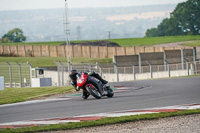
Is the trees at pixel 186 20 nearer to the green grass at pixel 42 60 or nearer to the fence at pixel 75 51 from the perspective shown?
the fence at pixel 75 51

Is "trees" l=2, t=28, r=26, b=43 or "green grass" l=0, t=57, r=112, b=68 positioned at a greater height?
"trees" l=2, t=28, r=26, b=43

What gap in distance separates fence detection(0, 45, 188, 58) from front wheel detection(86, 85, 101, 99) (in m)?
38.5

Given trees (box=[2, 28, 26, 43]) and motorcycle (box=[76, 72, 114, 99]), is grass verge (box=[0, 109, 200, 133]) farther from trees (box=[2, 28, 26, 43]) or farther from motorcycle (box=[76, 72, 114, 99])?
trees (box=[2, 28, 26, 43])

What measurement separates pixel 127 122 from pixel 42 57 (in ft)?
195

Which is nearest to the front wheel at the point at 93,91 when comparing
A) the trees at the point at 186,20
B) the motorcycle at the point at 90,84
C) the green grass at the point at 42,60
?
the motorcycle at the point at 90,84

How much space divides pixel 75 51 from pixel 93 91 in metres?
49.3

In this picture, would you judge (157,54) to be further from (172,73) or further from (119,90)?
(119,90)

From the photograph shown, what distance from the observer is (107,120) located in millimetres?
13273

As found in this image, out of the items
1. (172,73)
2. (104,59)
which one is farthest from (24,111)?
(104,59)

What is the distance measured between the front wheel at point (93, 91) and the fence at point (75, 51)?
1516 inches

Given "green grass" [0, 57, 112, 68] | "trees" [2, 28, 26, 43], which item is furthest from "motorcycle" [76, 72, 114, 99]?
"trees" [2, 28, 26, 43]

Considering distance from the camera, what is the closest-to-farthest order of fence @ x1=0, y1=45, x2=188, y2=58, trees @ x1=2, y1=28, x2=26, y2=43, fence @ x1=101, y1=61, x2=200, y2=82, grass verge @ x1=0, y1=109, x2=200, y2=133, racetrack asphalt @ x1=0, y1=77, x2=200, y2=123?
grass verge @ x1=0, y1=109, x2=200, y2=133 → racetrack asphalt @ x1=0, y1=77, x2=200, y2=123 → fence @ x1=101, y1=61, x2=200, y2=82 → fence @ x1=0, y1=45, x2=188, y2=58 → trees @ x1=2, y1=28, x2=26, y2=43

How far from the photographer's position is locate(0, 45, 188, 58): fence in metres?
58.9

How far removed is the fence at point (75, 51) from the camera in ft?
193
